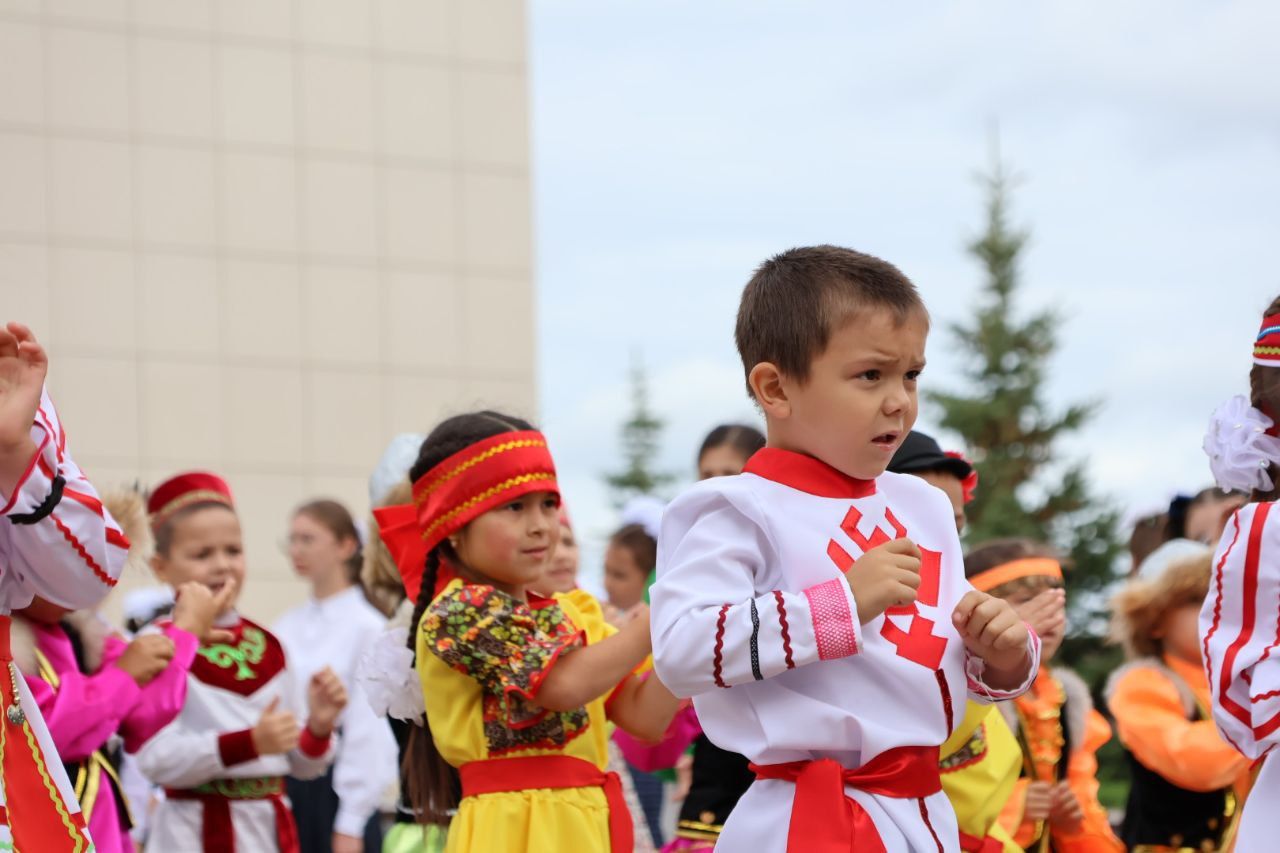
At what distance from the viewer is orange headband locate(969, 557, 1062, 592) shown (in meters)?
4.93

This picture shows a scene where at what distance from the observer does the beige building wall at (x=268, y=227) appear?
15.1 meters

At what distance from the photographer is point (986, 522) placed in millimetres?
28562

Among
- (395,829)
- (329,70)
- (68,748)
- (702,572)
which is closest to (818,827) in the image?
(702,572)

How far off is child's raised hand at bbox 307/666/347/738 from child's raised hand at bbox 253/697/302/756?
79mm

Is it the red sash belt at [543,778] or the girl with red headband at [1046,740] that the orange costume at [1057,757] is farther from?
the red sash belt at [543,778]

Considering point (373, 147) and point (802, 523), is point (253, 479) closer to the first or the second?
point (373, 147)

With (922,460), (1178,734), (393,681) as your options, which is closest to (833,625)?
(393,681)

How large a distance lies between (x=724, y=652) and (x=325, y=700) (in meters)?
3.02

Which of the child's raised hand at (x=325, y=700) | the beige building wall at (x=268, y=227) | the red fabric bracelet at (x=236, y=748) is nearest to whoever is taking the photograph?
the child's raised hand at (x=325, y=700)

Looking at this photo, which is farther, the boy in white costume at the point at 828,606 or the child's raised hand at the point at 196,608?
the child's raised hand at the point at 196,608

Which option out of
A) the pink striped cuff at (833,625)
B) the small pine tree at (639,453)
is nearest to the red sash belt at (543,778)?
the pink striped cuff at (833,625)

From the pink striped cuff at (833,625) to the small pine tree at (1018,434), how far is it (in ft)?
84.8

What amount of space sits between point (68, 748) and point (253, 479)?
36.3ft

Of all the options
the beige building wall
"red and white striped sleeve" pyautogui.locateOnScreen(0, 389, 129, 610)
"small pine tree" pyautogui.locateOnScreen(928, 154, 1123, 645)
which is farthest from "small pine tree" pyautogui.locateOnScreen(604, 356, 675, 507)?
"red and white striped sleeve" pyautogui.locateOnScreen(0, 389, 129, 610)
